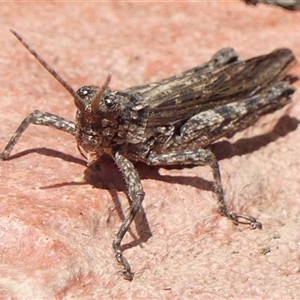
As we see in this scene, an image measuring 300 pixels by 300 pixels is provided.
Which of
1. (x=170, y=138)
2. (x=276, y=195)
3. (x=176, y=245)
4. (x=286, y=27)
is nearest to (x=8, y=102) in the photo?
(x=170, y=138)

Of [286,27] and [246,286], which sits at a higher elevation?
[286,27]

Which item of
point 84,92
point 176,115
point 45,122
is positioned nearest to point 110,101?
point 84,92

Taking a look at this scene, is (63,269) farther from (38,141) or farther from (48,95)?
(48,95)

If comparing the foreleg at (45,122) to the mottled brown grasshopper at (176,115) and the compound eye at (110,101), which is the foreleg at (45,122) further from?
the compound eye at (110,101)

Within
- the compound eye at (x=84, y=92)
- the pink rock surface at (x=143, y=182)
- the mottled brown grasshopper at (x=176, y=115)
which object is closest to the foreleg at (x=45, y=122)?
the mottled brown grasshopper at (x=176, y=115)

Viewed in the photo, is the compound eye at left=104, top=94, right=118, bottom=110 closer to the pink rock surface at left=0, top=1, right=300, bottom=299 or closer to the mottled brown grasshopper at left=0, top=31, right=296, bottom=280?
the mottled brown grasshopper at left=0, top=31, right=296, bottom=280

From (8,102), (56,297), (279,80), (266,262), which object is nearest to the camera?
(56,297)
